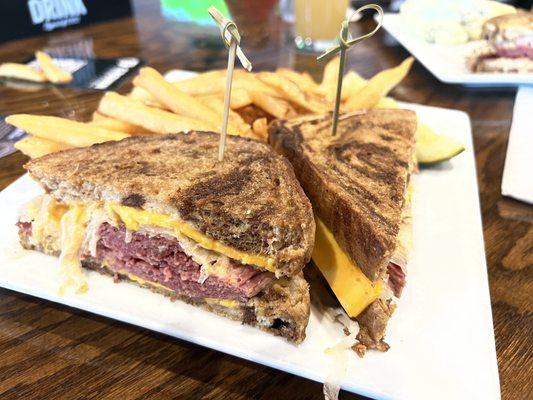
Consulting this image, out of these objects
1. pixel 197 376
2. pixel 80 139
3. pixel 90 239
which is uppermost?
pixel 80 139

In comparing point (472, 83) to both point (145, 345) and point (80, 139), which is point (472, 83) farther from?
point (145, 345)

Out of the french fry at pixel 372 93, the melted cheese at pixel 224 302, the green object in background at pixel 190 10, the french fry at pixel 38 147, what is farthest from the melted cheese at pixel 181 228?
the green object in background at pixel 190 10

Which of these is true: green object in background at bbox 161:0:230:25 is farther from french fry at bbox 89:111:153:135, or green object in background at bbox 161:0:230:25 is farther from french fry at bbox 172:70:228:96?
french fry at bbox 89:111:153:135

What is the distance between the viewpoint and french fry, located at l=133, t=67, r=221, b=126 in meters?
2.04

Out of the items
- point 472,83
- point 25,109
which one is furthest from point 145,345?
point 472,83

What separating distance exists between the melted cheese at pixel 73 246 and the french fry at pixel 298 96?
1133 mm

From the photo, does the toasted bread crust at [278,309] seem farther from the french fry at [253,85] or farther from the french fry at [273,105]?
the french fry at [253,85]

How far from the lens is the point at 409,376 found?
3.99 ft

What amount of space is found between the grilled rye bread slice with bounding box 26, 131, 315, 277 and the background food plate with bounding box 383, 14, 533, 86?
1758 millimetres

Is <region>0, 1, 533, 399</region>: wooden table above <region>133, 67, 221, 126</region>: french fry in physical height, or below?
below

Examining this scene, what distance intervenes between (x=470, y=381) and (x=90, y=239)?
125cm

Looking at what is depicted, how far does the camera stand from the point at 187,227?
4.72 feet

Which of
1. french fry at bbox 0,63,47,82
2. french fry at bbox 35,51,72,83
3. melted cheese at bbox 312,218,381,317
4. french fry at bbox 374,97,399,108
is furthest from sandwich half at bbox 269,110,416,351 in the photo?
french fry at bbox 0,63,47,82

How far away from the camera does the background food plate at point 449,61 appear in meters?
2.92
